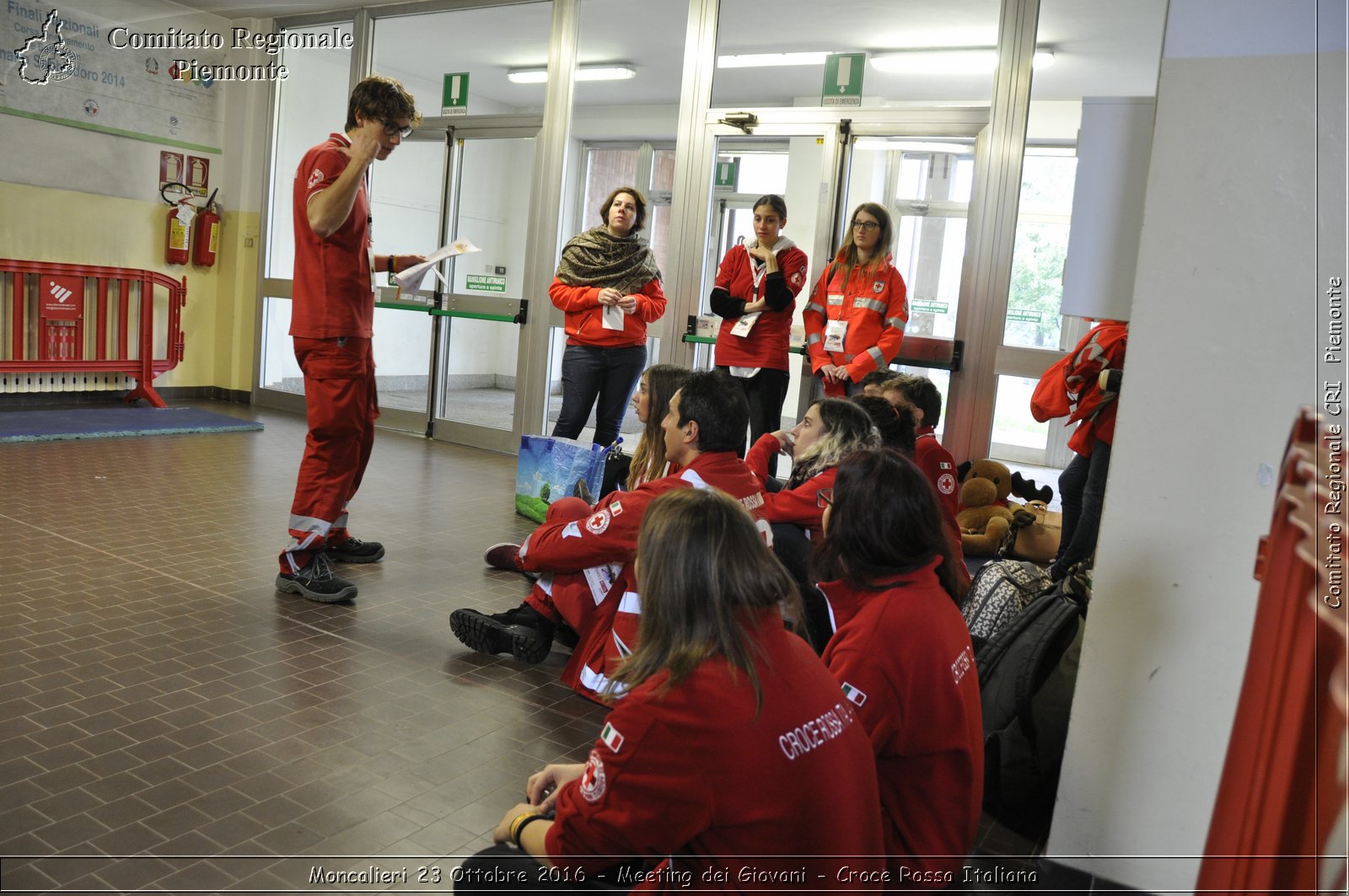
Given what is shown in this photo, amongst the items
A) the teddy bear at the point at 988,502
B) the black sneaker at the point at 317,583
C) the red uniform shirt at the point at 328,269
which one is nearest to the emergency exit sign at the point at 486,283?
the teddy bear at the point at 988,502

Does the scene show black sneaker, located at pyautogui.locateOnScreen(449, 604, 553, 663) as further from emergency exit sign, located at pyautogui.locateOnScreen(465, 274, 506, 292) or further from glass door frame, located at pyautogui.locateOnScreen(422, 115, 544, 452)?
emergency exit sign, located at pyautogui.locateOnScreen(465, 274, 506, 292)

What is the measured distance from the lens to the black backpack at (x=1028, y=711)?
7.89 ft

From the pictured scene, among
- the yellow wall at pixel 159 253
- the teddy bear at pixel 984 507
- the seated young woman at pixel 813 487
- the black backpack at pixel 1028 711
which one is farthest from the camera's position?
the yellow wall at pixel 159 253

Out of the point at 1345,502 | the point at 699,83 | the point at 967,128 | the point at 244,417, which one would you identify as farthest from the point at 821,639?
the point at 244,417

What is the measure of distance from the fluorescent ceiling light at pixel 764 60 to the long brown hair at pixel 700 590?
20.5ft

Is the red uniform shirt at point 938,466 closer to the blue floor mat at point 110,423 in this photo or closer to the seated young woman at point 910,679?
the seated young woman at point 910,679

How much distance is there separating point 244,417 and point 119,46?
10.5 feet

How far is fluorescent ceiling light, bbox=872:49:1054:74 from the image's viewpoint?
240 inches

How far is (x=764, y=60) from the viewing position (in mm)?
7301

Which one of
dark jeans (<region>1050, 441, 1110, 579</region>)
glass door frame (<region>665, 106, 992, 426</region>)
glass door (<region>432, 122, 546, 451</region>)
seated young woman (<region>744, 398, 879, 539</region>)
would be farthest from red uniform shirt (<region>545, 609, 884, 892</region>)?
glass door (<region>432, 122, 546, 451</region>)

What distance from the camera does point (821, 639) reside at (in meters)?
3.04

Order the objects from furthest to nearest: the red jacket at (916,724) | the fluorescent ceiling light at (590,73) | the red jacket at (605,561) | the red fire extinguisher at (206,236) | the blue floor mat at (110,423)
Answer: the fluorescent ceiling light at (590,73)
the red fire extinguisher at (206,236)
the blue floor mat at (110,423)
the red jacket at (605,561)
the red jacket at (916,724)

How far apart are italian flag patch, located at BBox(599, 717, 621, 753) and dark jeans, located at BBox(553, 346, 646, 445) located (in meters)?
4.02

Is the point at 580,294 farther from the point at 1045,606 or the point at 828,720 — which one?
the point at 828,720
